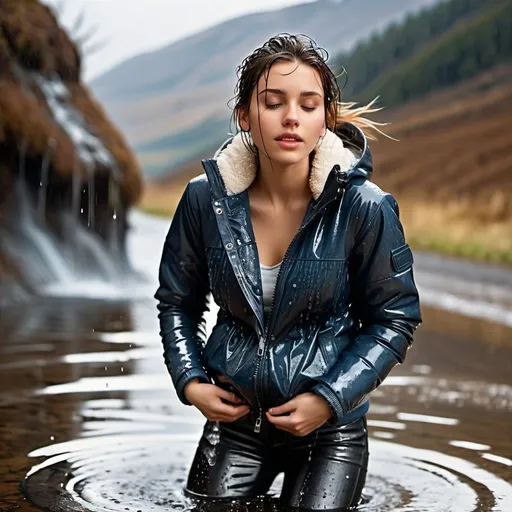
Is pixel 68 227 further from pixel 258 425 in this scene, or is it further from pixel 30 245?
pixel 258 425

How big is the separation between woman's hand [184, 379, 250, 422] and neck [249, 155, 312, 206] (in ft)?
1.85

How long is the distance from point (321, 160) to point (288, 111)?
205mm

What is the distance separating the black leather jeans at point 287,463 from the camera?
3529 mm

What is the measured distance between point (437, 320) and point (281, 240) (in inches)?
270

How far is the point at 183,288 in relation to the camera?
12.1ft

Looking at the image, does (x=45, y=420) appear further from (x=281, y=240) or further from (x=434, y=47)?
(x=434, y=47)

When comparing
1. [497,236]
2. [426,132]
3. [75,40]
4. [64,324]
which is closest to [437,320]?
[64,324]

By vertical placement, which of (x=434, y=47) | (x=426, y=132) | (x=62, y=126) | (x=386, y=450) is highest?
(x=434, y=47)

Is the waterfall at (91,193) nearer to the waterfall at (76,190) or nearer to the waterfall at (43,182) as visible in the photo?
the waterfall at (76,190)

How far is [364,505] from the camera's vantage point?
12.8ft

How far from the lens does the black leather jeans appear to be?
11.6ft

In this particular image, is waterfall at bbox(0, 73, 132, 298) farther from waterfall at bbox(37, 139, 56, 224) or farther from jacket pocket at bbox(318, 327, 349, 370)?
jacket pocket at bbox(318, 327, 349, 370)

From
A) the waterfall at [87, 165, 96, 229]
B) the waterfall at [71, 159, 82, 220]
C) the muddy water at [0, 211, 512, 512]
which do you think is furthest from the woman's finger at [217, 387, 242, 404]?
the waterfall at [87, 165, 96, 229]

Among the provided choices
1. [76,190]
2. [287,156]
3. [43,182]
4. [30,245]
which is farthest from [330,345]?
[76,190]
